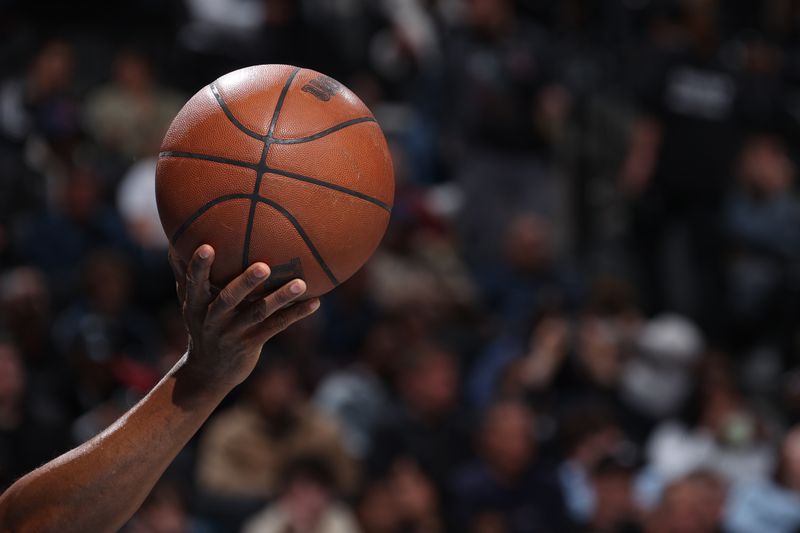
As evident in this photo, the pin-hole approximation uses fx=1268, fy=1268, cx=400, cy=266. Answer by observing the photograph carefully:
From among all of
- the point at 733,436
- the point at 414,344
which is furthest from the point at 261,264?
the point at 733,436

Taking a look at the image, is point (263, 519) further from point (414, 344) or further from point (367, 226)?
point (367, 226)

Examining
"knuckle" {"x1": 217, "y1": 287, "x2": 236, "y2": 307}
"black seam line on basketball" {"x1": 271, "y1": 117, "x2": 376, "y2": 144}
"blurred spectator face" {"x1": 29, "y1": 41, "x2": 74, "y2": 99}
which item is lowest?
"blurred spectator face" {"x1": 29, "y1": 41, "x2": 74, "y2": 99}

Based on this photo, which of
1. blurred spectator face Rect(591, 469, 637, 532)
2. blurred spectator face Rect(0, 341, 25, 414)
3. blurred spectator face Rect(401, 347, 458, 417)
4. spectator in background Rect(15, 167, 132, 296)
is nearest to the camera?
blurred spectator face Rect(0, 341, 25, 414)

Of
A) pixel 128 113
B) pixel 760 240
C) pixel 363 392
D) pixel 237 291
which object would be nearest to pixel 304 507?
pixel 363 392

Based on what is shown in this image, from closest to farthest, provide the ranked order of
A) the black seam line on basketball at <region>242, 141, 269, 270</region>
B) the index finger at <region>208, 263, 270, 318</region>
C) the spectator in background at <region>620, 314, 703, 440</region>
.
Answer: the index finger at <region>208, 263, 270, 318</region> → the black seam line on basketball at <region>242, 141, 269, 270</region> → the spectator in background at <region>620, 314, 703, 440</region>

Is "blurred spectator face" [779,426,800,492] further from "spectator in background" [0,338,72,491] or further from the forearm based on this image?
the forearm

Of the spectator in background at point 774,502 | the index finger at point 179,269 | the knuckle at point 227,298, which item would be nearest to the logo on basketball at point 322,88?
the index finger at point 179,269

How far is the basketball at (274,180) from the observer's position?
253 cm

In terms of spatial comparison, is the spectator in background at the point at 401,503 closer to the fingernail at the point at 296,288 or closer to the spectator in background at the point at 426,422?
the spectator in background at the point at 426,422

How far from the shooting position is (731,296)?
9.30 metres

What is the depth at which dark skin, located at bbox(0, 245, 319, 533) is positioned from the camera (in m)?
2.38

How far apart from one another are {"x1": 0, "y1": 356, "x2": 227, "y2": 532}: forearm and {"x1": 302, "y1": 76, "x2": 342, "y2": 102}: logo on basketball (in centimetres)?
66

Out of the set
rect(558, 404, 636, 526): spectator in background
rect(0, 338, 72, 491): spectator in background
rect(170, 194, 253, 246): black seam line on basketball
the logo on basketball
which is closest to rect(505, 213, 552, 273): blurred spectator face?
rect(558, 404, 636, 526): spectator in background

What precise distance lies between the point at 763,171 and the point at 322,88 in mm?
6765
